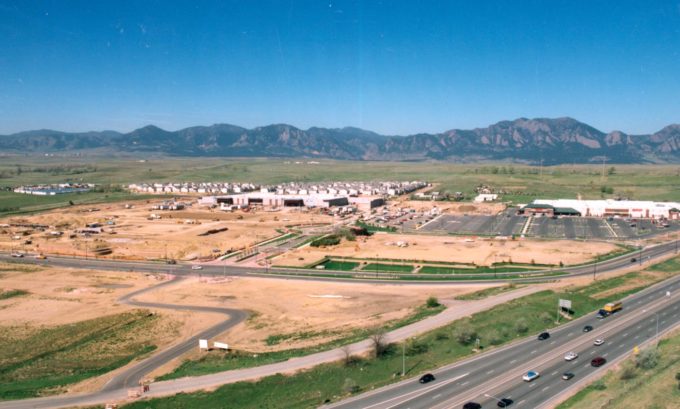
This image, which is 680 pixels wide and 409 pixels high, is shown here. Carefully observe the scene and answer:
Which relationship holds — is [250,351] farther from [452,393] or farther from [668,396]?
[668,396]

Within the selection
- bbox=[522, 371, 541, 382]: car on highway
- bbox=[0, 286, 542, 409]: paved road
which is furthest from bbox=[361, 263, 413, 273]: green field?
bbox=[522, 371, 541, 382]: car on highway

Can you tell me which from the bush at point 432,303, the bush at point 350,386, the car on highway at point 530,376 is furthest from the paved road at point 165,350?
the car on highway at point 530,376

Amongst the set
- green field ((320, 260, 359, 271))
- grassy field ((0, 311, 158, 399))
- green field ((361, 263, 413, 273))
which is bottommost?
grassy field ((0, 311, 158, 399))

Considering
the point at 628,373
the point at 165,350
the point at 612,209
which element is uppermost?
the point at 612,209

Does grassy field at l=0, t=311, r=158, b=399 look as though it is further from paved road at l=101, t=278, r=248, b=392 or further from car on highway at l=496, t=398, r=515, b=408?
car on highway at l=496, t=398, r=515, b=408

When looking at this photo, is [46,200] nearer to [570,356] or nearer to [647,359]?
[570,356]

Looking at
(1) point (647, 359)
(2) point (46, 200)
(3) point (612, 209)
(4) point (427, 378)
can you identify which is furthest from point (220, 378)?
(2) point (46, 200)
